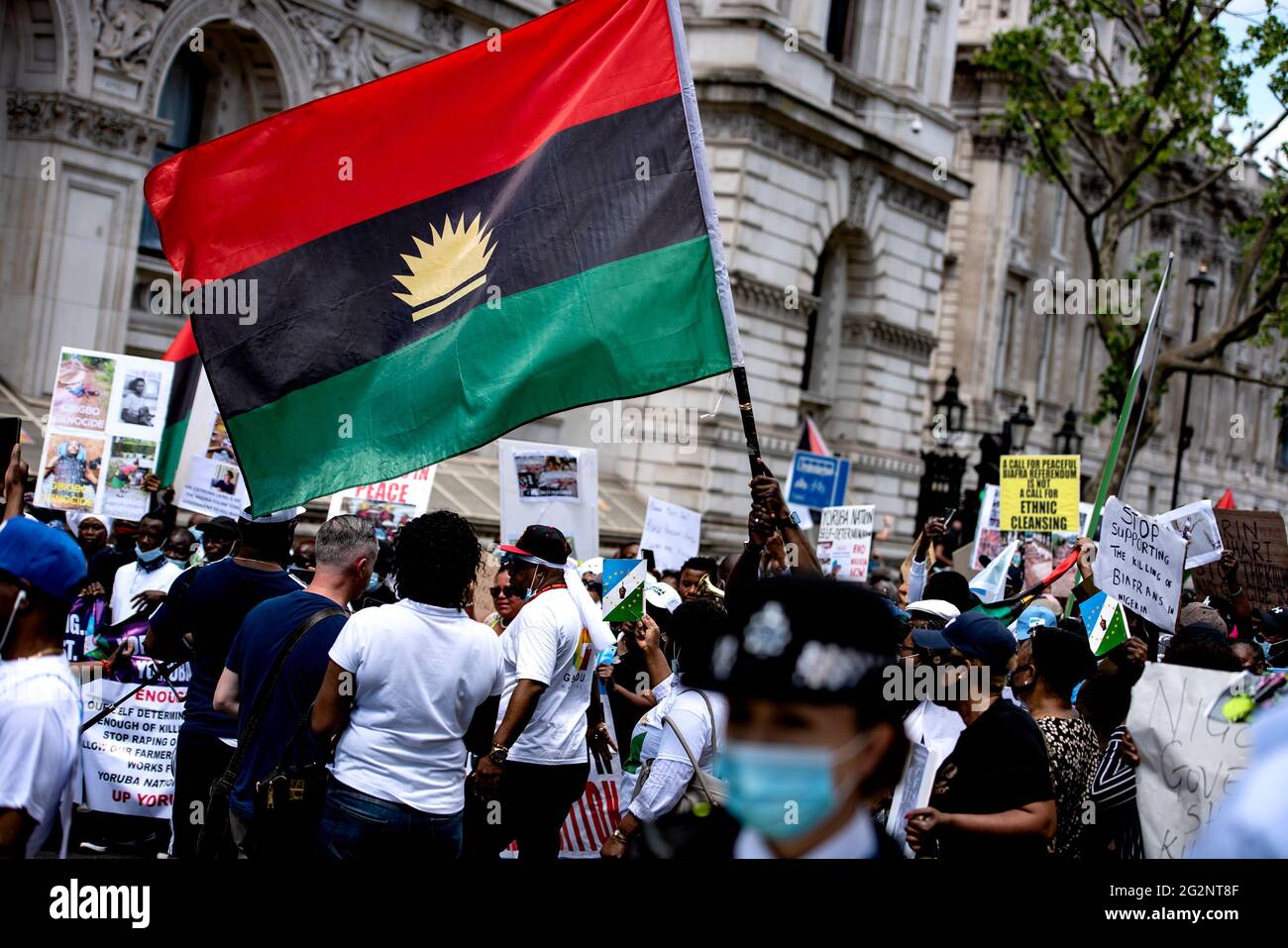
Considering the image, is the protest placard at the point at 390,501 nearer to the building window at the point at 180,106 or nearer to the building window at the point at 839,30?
the building window at the point at 180,106

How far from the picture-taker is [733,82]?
86.8 feet

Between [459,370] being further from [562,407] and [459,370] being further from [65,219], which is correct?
[65,219]

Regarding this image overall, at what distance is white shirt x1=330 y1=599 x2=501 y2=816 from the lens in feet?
16.3

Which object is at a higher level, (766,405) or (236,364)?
(766,405)

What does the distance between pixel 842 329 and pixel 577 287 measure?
1005 inches

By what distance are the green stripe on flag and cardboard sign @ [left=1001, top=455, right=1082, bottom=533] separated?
280 inches

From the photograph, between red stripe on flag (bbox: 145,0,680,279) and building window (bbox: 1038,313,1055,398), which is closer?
red stripe on flag (bbox: 145,0,680,279)

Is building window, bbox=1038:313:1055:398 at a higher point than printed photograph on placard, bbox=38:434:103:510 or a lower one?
higher

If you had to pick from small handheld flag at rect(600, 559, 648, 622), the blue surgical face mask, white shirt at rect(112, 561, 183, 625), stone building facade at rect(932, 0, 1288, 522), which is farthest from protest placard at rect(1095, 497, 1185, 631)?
stone building facade at rect(932, 0, 1288, 522)

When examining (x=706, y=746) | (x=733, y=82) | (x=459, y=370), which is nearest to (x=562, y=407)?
(x=459, y=370)

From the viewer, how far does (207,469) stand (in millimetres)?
10836

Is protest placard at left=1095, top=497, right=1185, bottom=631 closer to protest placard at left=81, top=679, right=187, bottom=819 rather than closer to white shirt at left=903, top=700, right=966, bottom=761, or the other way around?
white shirt at left=903, top=700, right=966, bottom=761

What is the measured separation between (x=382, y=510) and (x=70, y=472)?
2662mm

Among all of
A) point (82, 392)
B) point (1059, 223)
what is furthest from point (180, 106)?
point (1059, 223)
